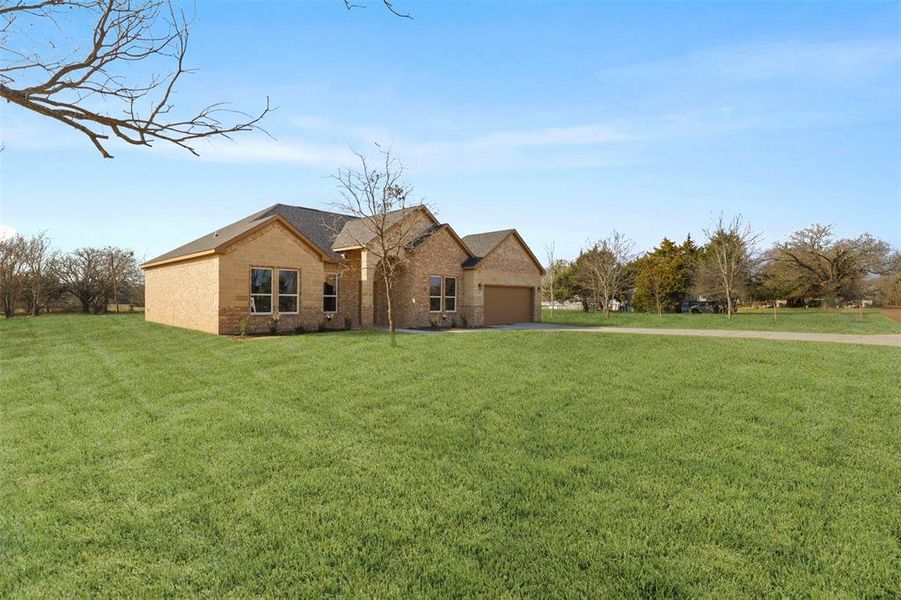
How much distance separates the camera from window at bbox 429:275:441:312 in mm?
22562

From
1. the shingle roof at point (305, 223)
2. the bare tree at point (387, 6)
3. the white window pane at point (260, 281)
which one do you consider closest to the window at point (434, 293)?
the shingle roof at point (305, 223)

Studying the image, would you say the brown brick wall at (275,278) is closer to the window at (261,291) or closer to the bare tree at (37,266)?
the window at (261,291)

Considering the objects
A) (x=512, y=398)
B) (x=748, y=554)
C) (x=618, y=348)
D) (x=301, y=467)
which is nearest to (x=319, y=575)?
(x=301, y=467)

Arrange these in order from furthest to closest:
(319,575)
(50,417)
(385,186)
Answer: (385,186) < (50,417) < (319,575)

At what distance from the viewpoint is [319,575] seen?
3025 millimetres

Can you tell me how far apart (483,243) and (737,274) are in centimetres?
2472

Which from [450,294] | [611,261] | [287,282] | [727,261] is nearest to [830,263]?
[727,261]

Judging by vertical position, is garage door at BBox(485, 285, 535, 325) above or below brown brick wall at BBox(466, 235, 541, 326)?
below

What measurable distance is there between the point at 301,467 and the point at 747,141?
15040 mm

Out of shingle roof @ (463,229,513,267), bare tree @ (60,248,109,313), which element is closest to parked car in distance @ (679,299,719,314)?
shingle roof @ (463,229,513,267)

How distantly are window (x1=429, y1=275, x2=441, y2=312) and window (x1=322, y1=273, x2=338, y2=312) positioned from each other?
476cm

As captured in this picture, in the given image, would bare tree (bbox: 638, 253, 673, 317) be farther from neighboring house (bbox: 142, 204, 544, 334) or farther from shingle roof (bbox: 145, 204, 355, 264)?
shingle roof (bbox: 145, 204, 355, 264)

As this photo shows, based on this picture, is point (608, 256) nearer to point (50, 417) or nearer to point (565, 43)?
point (565, 43)

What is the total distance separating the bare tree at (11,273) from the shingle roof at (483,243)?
29748 mm
